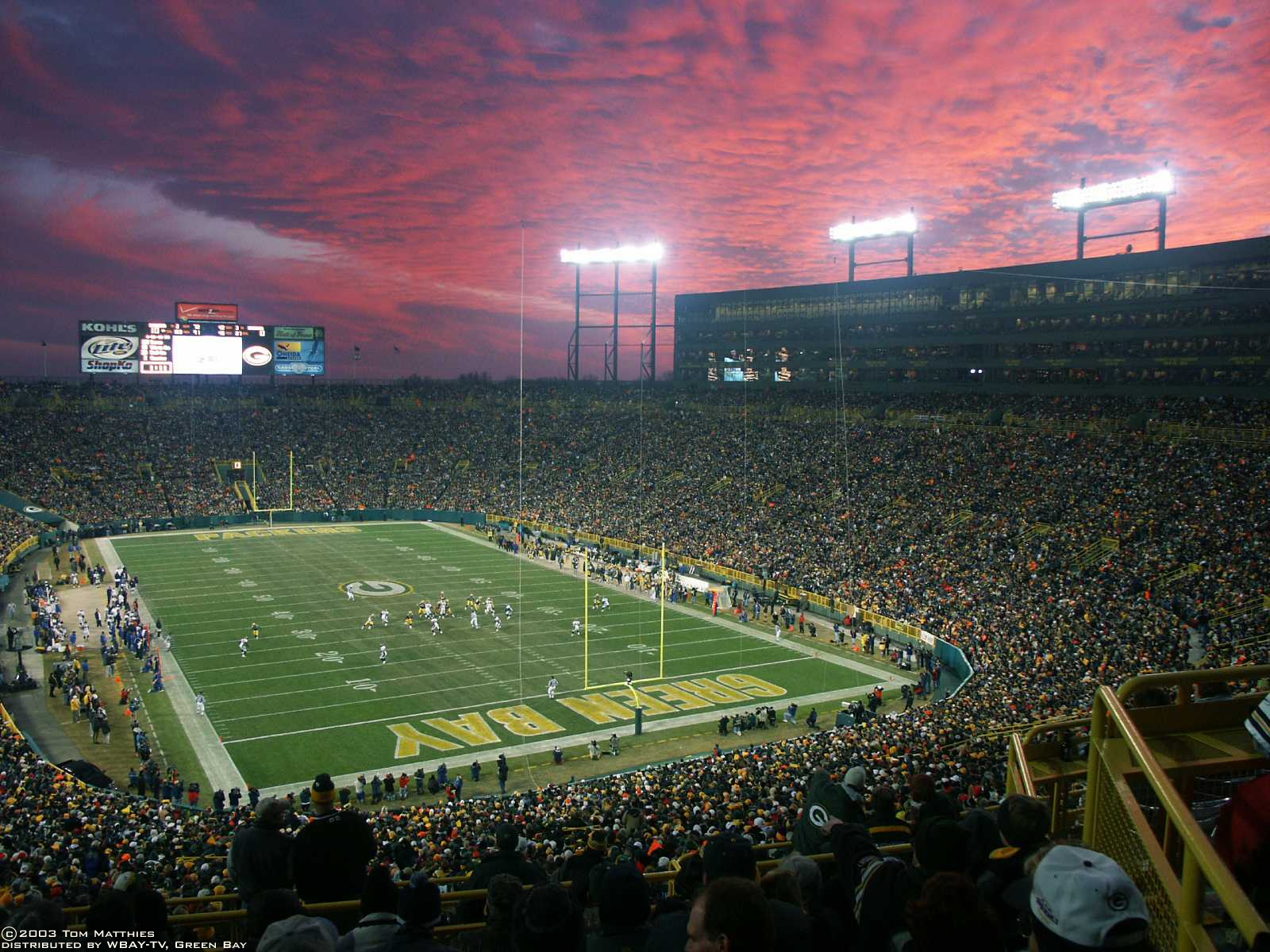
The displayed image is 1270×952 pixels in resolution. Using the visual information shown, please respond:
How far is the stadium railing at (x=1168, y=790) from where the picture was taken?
9.52 ft

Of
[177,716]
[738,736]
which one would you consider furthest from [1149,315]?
[177,716]

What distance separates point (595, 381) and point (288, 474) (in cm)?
2929

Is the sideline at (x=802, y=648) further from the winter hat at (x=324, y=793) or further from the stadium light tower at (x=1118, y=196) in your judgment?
the stadium light tower at (x=1118, y=196)

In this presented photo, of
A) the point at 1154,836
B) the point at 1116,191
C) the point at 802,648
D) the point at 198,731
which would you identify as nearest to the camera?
the point at 1154,836

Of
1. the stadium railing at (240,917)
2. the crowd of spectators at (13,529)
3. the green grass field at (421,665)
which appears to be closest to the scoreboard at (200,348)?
the crowd of spectators at (13,529)

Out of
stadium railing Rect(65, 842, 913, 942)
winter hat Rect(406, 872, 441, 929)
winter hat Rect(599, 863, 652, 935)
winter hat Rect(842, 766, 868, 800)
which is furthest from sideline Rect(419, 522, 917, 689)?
winter hat Rect(406, 872, 441, 929)

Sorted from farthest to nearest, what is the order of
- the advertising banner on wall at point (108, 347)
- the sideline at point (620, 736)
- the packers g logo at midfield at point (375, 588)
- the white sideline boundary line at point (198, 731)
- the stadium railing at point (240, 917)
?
the advertising banner on wall at point (108, 347) → the packers g logo at midfield at point (375, 588) → the white sideline boundary line at point (198, 731) → the sideline at point (620, 736) → the stadium railing at point (240, 917)

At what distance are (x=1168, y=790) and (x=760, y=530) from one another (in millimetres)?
44256

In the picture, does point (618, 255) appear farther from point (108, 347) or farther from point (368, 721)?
point (368, 721)

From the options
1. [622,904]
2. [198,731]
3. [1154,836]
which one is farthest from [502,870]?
[198,731]

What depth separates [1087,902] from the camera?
2.68 meters

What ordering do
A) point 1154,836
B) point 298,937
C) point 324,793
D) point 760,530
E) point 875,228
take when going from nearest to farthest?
point 1154,836 → point 298,937 → point 324,793 → point 760,530 → point 875,228

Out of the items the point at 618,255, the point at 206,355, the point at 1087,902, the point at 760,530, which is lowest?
the point at 760,530

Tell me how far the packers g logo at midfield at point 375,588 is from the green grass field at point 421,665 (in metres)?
0.16
